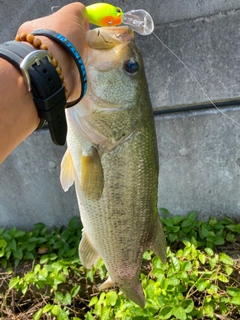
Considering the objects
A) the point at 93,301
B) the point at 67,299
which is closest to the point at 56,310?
the point at 67,299

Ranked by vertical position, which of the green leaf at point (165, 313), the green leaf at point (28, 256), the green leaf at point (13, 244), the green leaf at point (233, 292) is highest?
the green leaf at point (165, 313)

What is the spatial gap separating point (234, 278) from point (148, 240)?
1423mm

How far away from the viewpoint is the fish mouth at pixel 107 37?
157cm

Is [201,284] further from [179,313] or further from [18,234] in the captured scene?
[18,234]

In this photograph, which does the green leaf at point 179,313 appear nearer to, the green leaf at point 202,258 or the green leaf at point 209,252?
the green leaf at point 202,258

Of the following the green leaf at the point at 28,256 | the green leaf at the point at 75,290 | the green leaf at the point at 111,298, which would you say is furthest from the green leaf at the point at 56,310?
the green leaf at the point at 28,256

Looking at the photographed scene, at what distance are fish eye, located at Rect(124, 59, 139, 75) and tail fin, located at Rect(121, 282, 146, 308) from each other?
131 cm

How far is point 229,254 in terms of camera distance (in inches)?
126

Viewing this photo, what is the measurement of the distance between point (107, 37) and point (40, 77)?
17.3 inches

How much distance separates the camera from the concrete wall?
261cm

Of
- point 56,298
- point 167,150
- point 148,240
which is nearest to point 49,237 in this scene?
point 56,298

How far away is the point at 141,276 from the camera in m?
2.97

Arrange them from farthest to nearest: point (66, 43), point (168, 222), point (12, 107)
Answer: point (168, 222), point (66, 43), point (12, 107)

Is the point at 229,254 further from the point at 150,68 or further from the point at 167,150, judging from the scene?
the point at 150,68
